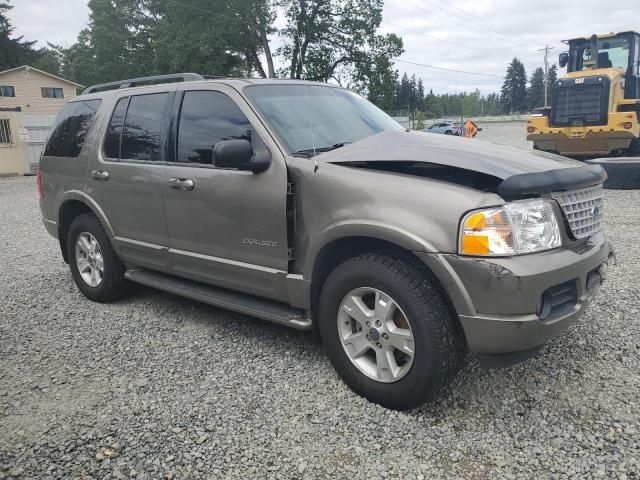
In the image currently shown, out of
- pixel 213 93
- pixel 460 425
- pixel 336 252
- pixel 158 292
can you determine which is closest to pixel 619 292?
pixel 460 425

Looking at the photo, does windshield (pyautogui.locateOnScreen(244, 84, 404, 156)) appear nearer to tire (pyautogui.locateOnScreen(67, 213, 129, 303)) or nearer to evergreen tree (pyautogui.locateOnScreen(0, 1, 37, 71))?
tire (pyautogui.locateOnScreen(67, 213, 129, 303))

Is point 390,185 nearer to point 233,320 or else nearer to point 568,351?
point 568,351

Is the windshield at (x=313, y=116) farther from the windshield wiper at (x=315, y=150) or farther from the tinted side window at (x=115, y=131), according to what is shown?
the tinted side window at (x=115, y=131)

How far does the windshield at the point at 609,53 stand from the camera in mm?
13484

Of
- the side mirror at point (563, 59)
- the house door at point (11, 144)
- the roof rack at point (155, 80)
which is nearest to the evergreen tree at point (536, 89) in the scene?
the side mirror at point (563, 59)

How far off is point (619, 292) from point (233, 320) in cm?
333

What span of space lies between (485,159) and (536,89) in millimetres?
122186

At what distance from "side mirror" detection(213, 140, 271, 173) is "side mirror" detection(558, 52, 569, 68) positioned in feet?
44.6

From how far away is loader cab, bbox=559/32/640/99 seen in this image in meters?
13.4

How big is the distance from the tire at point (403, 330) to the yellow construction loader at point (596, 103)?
1162 centimetres

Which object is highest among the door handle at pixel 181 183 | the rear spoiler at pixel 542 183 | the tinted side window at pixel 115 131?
the tinted side window at pixel 115 131

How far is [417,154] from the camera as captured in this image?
114 inches

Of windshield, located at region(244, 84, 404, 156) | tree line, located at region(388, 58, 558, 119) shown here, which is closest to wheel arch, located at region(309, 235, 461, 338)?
windshield, located at region(244, 84, 404, 156)

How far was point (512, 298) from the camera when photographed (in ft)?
8.22
